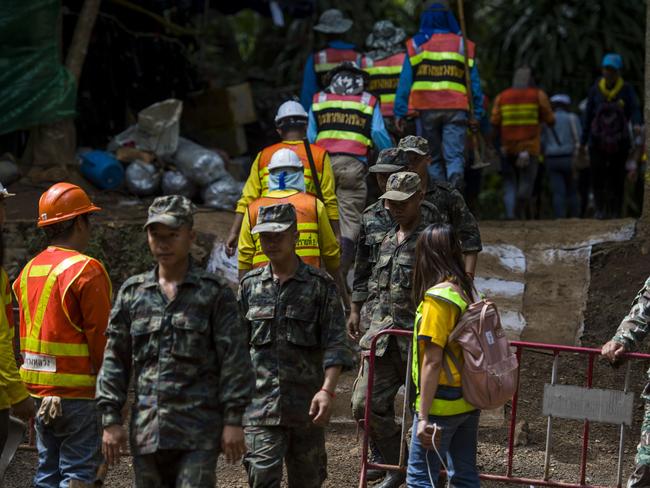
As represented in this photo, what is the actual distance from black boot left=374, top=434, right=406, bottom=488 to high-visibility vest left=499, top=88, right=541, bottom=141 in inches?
290

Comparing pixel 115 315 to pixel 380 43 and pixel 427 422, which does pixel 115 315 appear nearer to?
pixel 427 422

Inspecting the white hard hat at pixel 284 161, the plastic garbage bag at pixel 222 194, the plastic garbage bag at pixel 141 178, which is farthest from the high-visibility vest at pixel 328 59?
the white hard hat at pixel 284 161

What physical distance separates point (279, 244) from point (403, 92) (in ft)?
17.8

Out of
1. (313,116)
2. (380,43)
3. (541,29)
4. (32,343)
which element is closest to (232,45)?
(541,29)

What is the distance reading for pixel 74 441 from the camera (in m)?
5.68

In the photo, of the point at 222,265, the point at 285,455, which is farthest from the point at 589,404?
the point at 222,265

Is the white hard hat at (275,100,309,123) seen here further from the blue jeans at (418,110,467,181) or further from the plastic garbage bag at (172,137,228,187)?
the plastic garbage bag at (172,137,228,187)

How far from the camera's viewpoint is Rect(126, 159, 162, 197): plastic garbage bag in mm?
12398

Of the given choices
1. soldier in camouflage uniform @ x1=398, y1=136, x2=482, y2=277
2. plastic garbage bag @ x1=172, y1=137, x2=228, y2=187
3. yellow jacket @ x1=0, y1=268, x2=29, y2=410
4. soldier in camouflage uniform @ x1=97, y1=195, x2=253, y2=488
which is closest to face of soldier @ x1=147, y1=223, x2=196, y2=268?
soldier in camouflage uniform @ x1=97, y1=195, x2=253, y2=488

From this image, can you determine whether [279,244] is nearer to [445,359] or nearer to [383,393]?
[445,359]

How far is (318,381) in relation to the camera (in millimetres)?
5859

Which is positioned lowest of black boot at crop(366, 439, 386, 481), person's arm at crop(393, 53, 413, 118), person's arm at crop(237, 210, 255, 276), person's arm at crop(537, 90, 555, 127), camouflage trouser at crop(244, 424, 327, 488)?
black boot at crop(366, 439, 386, 481)

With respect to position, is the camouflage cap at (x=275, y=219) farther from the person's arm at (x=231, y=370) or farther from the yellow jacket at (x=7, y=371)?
the yellow jacket at (x=7, y=371)

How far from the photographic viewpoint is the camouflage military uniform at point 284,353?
570 cm
